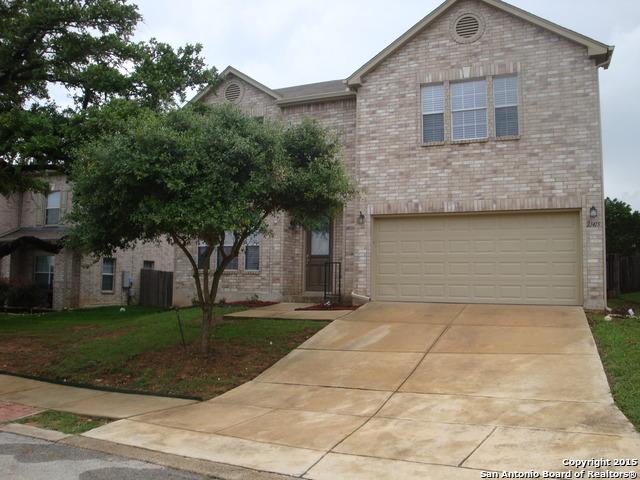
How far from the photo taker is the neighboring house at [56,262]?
23.7 metres

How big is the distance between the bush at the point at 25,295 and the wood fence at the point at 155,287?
4.18m

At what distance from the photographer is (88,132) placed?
13.5 m

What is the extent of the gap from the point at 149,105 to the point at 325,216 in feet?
23.0

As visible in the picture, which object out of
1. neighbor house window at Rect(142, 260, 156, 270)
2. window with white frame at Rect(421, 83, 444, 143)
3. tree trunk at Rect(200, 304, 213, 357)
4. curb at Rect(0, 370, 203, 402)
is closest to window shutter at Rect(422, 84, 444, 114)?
window with white frame at Rect(421, 83, 444, 143)

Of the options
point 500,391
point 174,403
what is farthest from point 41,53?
point 500,391

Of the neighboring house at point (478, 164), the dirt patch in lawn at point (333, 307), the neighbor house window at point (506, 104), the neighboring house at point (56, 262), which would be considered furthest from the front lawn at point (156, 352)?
the neighboring house at point (56, 262)

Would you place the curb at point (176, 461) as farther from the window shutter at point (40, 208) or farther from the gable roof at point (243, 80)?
the window shutter at point (40, 208)

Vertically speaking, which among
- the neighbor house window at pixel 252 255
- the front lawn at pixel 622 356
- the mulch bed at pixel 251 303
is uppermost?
the neighbor house window at pixel 252 255

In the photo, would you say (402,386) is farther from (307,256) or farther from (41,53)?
(41,53)

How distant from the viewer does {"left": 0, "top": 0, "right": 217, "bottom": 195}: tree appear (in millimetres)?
13820

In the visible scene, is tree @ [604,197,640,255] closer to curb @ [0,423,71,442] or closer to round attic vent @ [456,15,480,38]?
round attic vent @ [456,15,480,38]

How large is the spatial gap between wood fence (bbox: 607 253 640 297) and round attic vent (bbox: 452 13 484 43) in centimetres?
988

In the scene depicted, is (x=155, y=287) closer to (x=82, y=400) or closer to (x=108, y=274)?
(x=108, y=274)

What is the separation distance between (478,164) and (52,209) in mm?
19376
